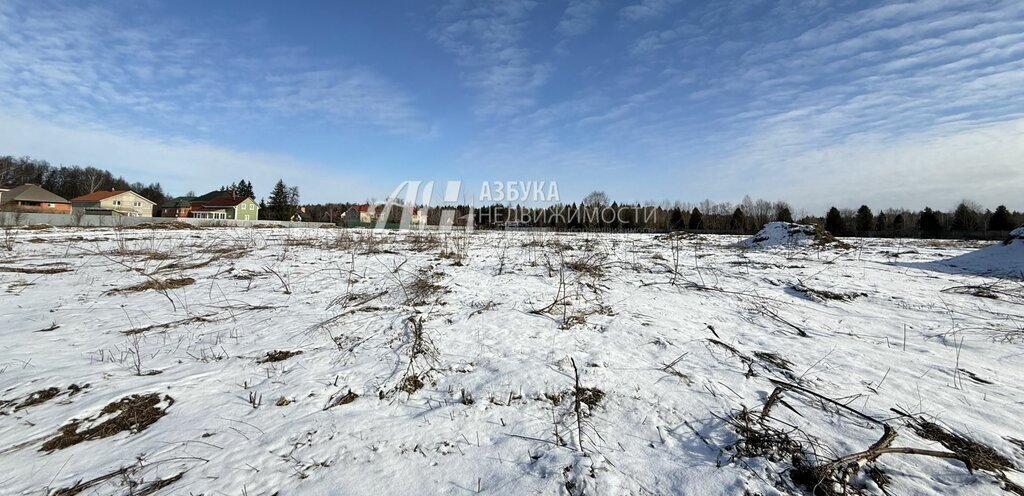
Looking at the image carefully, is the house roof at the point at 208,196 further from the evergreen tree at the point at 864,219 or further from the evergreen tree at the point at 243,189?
the evergreen tree at the point at 864,219

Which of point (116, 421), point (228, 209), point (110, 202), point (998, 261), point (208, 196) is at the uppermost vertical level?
point (208, 196)

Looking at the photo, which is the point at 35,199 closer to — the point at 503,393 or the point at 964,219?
the point at 503,393

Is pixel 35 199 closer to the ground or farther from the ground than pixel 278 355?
farther from the ground

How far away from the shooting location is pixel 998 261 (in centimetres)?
870

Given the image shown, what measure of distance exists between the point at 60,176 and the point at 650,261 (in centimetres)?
11627

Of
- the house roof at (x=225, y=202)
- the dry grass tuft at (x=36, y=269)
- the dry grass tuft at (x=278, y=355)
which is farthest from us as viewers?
the house roof at (x=225, y=202)

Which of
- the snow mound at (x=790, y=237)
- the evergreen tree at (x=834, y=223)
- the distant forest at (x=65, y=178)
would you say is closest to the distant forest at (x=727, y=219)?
the evergreen tree at (x=834, y=223)

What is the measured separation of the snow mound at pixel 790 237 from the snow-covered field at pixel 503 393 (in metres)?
10.1

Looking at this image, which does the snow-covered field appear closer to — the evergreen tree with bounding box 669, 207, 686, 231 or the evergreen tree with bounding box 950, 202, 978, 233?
the evergreen tree with bounding box 669, 207, 686, 231

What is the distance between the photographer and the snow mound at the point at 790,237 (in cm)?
1395

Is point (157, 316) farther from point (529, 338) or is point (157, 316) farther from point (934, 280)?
point (934, 280)

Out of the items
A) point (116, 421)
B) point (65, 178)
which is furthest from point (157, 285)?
point (65, 178)

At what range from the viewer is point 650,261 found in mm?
8219

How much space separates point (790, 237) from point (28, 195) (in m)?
84.6
